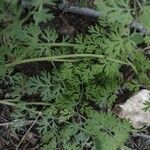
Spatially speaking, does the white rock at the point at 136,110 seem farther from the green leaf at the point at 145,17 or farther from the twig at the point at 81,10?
the green leaf at the point at 145,17

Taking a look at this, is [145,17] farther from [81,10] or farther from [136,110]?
[136,110]

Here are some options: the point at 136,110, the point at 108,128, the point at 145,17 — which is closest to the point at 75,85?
the point at 108,128

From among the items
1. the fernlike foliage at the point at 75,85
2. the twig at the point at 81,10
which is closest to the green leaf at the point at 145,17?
the fernlike foliage at the point at 75,85

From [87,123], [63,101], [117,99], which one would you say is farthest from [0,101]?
[117,99]

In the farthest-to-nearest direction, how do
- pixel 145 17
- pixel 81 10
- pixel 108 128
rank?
pixel 81 10 → pixel 108 128 → pixel 145 17

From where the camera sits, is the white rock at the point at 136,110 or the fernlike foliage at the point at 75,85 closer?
the fernlike foliage at the point at 75,85

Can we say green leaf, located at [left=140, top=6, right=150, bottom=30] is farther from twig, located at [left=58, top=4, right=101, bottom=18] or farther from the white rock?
the white rock

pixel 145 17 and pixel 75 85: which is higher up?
pixel 145 17

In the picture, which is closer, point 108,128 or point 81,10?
point 108,128
